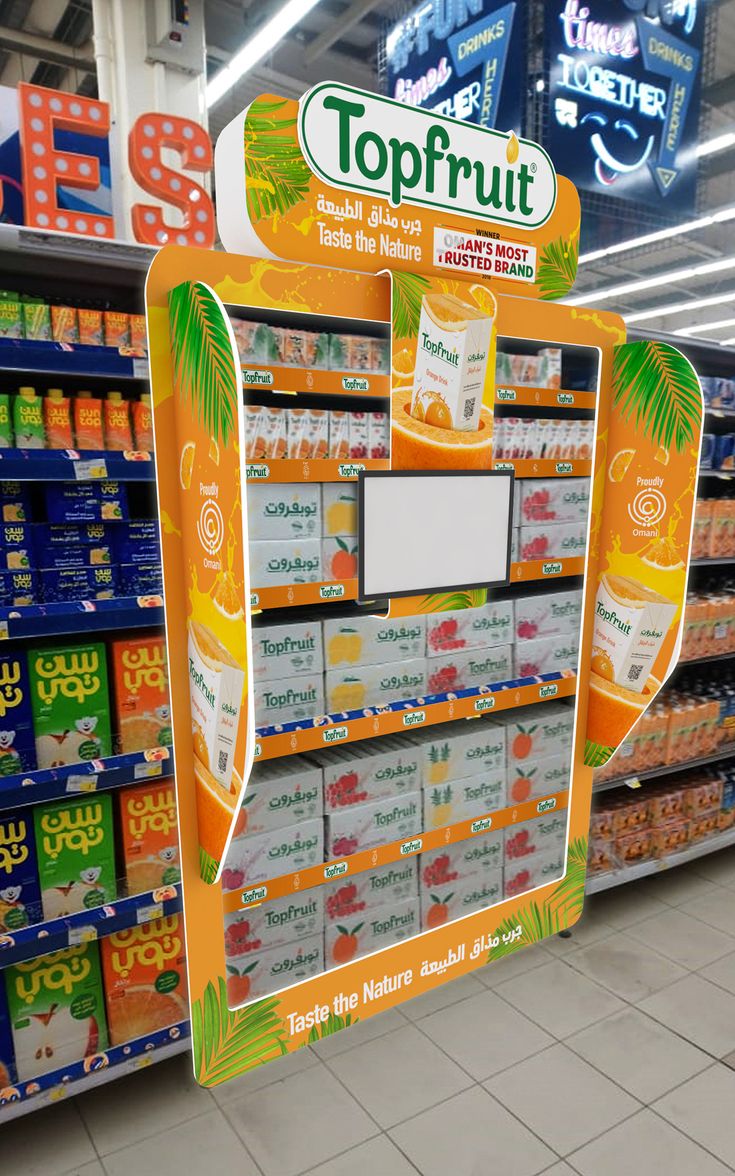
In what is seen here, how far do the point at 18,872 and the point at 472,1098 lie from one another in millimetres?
1642

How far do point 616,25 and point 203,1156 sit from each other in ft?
15.9

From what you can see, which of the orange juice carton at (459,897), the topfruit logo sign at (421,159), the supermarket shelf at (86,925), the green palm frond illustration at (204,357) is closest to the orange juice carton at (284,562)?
the green palm frond illustration at (204,357)

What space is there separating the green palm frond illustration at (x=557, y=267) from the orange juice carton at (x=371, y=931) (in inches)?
66.4

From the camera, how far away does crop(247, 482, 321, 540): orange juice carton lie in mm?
1841

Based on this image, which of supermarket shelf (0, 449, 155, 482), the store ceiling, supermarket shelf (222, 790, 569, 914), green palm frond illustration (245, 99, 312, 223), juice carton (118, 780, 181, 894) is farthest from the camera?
the store ceiling

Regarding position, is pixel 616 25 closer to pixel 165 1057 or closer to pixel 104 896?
pixel 104 896

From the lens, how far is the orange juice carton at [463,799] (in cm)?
216

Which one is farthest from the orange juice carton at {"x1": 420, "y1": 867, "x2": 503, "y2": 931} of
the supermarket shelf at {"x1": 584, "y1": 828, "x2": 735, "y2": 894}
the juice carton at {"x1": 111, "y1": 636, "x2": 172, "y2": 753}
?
the supermarket shelf at {"x1": 584, "y1": 828, "x2": 735, "y2": 894}

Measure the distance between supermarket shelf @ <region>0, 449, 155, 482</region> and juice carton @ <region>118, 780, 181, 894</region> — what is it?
1.01 m

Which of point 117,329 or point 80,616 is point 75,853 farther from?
point 117,329

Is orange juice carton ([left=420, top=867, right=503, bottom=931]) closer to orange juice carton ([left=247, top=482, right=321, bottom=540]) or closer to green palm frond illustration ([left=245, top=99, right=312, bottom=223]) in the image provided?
orange juice carton ([left=247, top=482, right=321, bottom=540])

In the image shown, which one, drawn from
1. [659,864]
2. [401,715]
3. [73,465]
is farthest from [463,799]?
[659,864]

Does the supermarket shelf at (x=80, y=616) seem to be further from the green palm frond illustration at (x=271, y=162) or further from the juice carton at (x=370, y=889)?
the green palm frond illustration at (x=271, y=162)

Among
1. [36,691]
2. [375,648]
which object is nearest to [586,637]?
[375,648]
